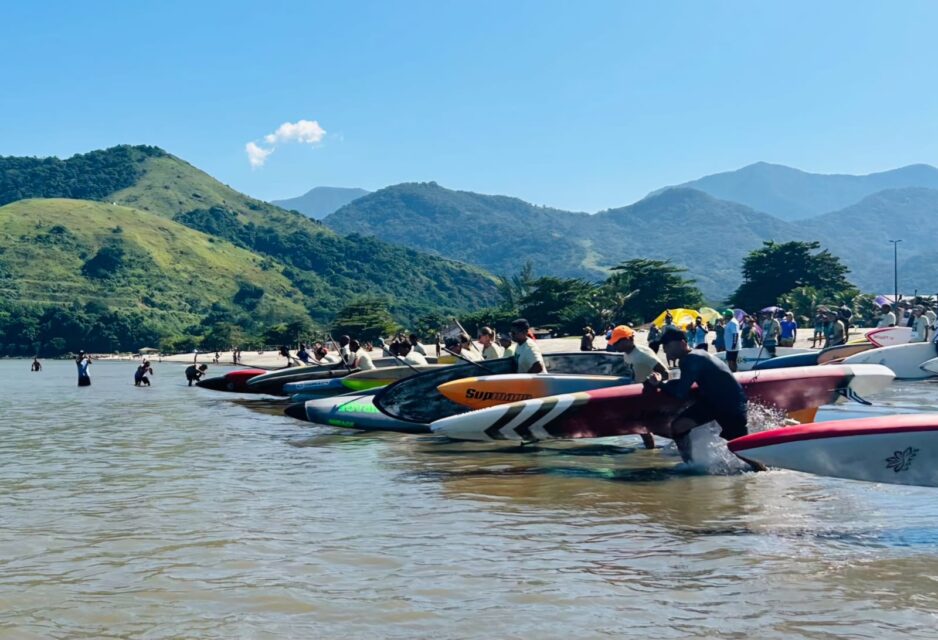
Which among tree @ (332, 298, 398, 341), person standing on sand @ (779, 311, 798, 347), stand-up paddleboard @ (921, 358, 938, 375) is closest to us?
stand-up paddleboard @ (921, 358, 938, 375)

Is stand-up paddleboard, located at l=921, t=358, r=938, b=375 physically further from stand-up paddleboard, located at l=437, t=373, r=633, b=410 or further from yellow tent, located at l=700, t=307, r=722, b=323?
yellow tent, located at l=700, t=307, r=722, b=323

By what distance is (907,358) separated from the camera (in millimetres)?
23703

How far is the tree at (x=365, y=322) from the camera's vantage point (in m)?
99.9

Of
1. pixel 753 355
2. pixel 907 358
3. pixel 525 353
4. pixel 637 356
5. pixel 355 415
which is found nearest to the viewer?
pixel 637 356

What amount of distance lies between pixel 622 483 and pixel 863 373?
484cm

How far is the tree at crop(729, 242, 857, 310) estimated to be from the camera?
271 feet

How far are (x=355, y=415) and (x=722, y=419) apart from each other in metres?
7.50

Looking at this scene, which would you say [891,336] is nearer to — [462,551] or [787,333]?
[787,333]

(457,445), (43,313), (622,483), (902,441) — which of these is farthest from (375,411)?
(43,313)

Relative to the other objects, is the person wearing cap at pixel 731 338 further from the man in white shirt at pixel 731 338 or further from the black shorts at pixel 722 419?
the black shorts at pixel 722 419

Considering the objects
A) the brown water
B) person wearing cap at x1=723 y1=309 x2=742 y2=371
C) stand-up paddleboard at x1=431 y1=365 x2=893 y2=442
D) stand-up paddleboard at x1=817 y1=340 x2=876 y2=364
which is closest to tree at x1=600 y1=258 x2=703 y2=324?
person wearing cap at x1=723 y1=309 x2=742 y2=371

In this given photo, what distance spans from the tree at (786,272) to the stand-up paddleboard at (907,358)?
59390mm

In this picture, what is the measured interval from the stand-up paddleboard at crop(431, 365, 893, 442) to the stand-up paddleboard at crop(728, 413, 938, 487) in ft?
7.35

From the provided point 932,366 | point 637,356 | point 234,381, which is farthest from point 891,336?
point 234,381
